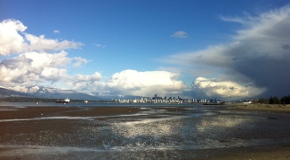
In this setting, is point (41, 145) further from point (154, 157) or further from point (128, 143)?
point (154, 157)

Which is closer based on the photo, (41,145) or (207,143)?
(41,145)

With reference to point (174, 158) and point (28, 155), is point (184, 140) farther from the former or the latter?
point (28, 155)

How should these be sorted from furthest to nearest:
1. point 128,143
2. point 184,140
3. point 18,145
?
point 184,140, point 128,143, point 18,145

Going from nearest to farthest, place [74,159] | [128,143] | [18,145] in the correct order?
[74,159], [18,145], [128,143]

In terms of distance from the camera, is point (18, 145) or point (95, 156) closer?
point (95, 156)

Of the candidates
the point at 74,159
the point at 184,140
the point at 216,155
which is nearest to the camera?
the point at 74,159

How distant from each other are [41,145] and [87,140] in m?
4.45

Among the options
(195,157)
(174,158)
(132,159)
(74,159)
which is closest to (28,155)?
(74,159)

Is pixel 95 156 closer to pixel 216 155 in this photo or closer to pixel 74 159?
pixel 74 159

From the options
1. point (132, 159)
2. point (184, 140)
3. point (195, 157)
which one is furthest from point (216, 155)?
point (184, 140)

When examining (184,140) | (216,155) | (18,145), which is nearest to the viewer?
(216,155)

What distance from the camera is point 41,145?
24.5m

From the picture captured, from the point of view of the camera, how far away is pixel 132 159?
62.6 feet

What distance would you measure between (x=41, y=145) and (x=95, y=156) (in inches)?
267
